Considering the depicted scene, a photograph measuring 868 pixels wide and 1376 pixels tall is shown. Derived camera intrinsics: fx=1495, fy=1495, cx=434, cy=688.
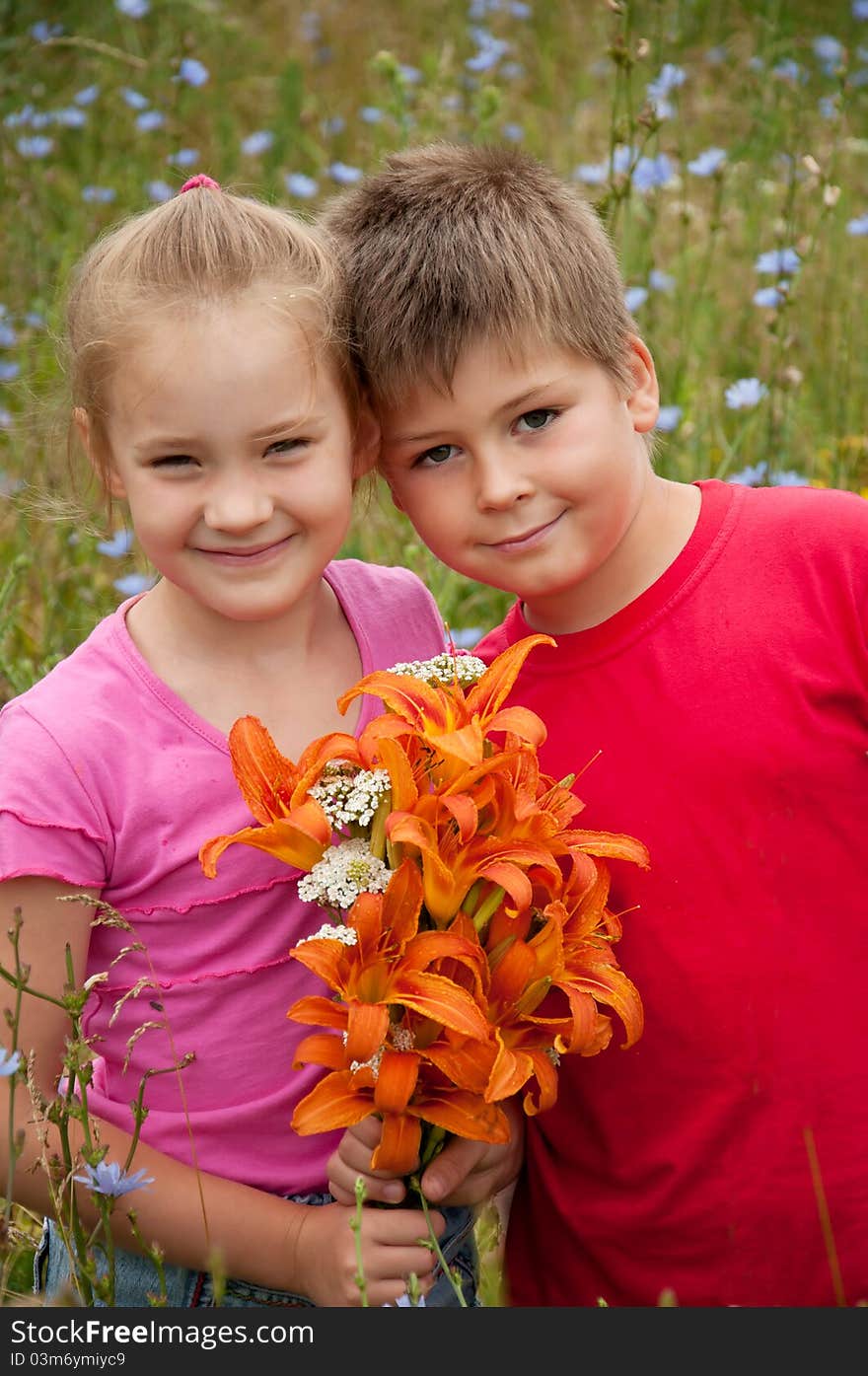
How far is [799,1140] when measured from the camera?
79.7 inches

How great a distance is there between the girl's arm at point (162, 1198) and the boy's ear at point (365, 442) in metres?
0.71

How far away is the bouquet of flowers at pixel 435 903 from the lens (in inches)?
64.3

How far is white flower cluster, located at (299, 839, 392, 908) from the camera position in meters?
1.67

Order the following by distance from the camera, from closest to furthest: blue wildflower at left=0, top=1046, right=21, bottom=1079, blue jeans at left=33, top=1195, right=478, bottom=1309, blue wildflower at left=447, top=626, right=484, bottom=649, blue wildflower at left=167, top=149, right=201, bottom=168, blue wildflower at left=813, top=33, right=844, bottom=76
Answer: blue wildflower at left=0, top=1046, right=21, bottom=1079, blue jeans at left=33, top=1195, right=478, bottom=1309, blue wildflower at left=447, top=626, right=484, bottom=649, blue wildflower at left=167, top=149, right=201, bottom=168, blue wildflower at left=813, top=33, right=844, bottom=76

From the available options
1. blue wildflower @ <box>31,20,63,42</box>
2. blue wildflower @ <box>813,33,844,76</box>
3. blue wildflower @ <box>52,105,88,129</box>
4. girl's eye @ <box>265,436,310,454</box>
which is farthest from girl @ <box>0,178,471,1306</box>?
blue wildflower @ <box>813,33,844,76</box>

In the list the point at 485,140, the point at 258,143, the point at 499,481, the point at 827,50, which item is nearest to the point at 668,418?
the point at 485,140

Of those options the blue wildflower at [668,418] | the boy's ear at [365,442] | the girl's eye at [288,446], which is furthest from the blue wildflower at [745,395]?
the girl's eye at [288,446]

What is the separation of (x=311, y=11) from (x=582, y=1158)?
6268 millimetres

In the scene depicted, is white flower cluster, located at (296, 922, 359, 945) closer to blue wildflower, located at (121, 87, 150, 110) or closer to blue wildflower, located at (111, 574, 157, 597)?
blue wildflower, located at (111, 574, 157, 597)

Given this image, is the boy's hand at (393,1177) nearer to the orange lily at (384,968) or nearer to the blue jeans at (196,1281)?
the blue jeans at (196,1281)

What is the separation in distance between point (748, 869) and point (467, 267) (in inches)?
35.0

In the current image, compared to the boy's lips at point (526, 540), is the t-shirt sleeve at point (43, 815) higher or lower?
lower

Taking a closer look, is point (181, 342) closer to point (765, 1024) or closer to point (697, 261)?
point (765, 1024)

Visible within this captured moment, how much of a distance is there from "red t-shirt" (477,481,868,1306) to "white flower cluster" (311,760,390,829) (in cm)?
46
